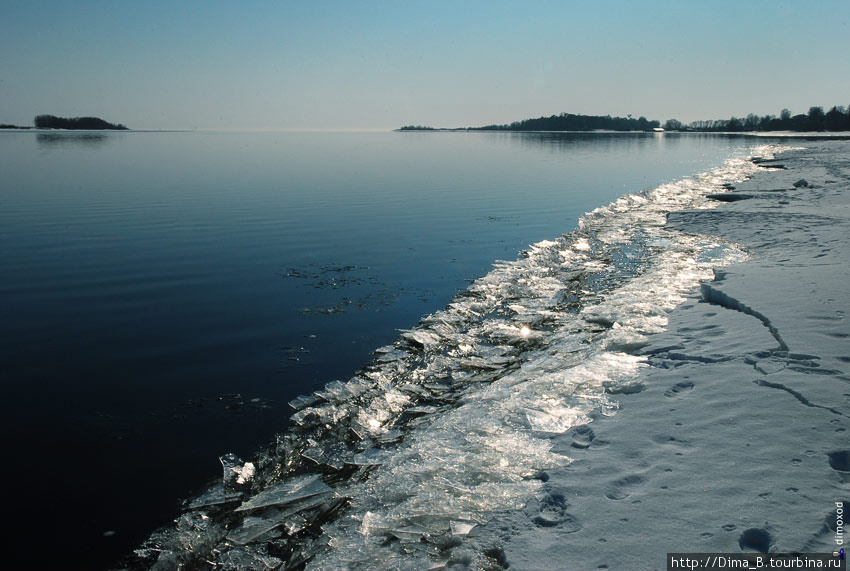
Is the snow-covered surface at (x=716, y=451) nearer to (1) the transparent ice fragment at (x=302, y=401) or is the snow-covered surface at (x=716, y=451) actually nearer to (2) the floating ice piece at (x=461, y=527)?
(2) the floating ice piece at (x=461, y=527)

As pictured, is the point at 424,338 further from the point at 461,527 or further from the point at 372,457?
the point at 461,527

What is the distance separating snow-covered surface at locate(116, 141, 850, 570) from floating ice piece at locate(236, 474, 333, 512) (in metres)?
0.02

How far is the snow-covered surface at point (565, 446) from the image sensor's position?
12.2ft

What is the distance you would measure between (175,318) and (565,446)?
766 cm

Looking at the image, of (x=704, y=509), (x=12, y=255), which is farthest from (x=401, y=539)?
(x=12, y=255)

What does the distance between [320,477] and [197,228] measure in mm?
14618

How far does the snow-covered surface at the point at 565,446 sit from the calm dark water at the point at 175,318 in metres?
0.71

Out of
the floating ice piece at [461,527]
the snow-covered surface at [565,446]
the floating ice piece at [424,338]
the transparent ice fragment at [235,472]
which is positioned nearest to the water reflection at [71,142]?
the floating ice piece at [424,338]

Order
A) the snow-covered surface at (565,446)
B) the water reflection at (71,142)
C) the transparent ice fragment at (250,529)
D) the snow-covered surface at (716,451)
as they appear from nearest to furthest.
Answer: the snow-covered surface at (716,451)
the snow-covered surface at (565,446)
the transparent ice fragment at (250,529)
the water reflection at (71,142)

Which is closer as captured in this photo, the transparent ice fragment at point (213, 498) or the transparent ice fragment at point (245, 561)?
the transparent ice fragment at point (245, 561)

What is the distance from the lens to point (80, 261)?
1335 centimetres

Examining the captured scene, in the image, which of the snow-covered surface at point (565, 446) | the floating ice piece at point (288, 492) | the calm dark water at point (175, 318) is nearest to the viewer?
the snow-covered surface at point (565, 446)

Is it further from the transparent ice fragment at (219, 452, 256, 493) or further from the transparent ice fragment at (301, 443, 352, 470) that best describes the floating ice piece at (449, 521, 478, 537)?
the transparent ice fragment at (219, 452, 256, 493)

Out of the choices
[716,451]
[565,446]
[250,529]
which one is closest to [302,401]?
[250,529]
